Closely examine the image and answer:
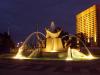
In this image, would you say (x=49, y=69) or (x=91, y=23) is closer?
(x=49, y=69)

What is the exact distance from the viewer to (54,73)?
18.8 m

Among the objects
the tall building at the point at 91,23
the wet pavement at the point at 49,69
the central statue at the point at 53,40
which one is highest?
the tall building at the point at 91,23

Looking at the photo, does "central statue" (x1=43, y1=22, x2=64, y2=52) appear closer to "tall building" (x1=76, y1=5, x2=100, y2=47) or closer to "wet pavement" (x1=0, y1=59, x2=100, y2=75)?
"wet pavement" (x1=0, y1=59, x2=100, y2=75)

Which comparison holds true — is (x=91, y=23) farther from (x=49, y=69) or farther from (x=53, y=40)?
(x=49, y=69)

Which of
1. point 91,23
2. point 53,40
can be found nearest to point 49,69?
point 53,40

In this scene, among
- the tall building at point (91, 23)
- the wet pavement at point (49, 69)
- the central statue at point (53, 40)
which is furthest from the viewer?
the tall building at point (91, 23)

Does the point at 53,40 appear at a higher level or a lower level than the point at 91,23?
lower

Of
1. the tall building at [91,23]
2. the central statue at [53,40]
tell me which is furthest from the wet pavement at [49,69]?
the tall building at [91,23]

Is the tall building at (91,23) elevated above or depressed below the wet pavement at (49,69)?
above

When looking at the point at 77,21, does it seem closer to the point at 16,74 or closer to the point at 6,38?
the point at 6,38

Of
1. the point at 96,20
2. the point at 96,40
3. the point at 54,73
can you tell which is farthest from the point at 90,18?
the point at 54,73

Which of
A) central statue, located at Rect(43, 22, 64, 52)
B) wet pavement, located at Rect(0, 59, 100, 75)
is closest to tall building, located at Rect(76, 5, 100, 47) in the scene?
central statue, located at Rect(43, 22, 64, 52)

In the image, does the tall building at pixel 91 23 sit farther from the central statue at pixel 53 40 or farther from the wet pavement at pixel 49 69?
the wet pavement at pixel 49 69

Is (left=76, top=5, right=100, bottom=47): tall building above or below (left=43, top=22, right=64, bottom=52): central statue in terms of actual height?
above
